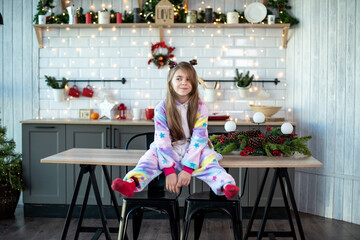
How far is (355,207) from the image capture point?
3814 millimetres

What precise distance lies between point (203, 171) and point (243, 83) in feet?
7.29

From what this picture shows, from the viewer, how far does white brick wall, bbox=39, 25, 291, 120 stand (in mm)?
4492

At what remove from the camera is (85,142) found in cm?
407

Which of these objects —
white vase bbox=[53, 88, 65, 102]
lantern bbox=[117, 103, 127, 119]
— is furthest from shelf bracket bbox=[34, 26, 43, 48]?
lantern bbox=[117, 103, 127, 119]

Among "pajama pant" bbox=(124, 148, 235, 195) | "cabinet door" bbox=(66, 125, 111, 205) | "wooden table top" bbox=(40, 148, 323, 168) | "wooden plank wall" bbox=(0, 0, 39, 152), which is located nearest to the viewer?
"pajama pant" bbox=(124, 148, 235, 195)

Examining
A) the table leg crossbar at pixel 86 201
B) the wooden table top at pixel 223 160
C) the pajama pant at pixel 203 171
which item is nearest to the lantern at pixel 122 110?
the table leg crossbar at pixel 86 201

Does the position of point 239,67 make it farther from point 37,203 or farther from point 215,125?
point 37,203

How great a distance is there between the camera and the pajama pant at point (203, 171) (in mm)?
2240

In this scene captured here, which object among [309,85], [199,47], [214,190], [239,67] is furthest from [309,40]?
[214,190]

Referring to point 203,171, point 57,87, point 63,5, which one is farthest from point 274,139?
point 63,5

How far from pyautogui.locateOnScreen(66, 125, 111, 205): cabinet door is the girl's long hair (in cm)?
159

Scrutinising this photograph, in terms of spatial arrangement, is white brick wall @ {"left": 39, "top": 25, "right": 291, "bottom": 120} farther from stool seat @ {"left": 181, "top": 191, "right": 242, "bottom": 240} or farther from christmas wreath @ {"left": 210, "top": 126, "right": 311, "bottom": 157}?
stool seat @ {"left": 181, "top": 191, "right": 242, "bottom": 240}

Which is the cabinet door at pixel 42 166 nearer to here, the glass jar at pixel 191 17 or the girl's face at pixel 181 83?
the glass jar at pixel 191 17

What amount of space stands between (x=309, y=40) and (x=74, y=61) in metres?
2.54
